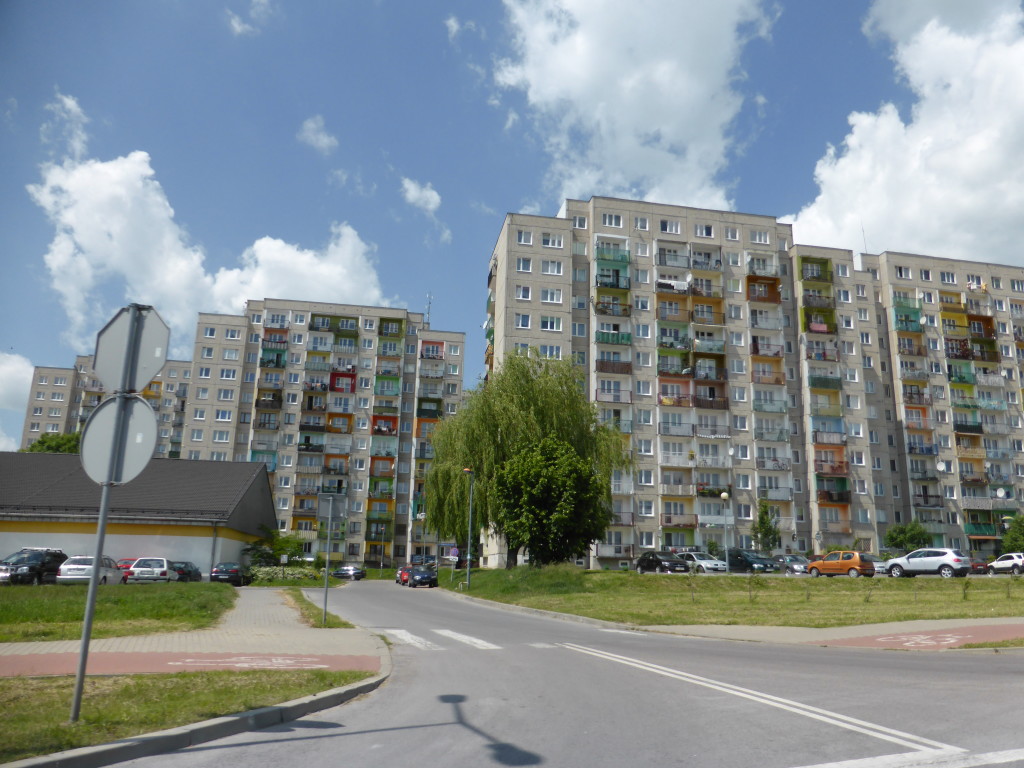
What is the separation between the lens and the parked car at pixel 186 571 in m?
36.9

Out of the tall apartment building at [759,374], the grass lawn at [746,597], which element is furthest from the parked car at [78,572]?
the tall apartment building at [759,374]

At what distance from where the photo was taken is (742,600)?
26453 mm

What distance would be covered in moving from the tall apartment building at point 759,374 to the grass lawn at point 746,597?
95.3 feet

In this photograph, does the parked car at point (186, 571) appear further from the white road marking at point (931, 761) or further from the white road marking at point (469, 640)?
the white road marking at point (931, 761)

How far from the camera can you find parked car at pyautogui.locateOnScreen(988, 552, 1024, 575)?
47406 mm

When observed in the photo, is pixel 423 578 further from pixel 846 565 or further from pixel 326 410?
pixel 326 410

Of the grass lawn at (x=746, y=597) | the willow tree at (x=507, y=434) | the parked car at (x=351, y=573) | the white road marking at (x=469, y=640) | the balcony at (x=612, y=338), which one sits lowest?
the parked car at (x=351, y=573)

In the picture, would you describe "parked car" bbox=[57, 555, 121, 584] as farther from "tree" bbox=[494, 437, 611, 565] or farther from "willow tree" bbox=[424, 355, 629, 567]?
"tree" bbox=[494, 437, 611, 565]

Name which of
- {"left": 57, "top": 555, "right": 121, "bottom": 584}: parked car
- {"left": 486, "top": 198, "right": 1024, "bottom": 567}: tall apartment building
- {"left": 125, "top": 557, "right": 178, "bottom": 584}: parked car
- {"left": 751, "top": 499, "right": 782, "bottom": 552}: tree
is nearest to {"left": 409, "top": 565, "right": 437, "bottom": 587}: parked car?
{"left": 125, "top": 557, "right": 178, "bottom": 584}: parked car

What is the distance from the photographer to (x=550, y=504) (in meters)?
34.8

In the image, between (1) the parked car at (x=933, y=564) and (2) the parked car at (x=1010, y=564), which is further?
(2) the parked car at (x=1010, y=564)

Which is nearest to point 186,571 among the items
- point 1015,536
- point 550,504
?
point 550,504

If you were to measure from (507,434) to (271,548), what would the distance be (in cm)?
1875

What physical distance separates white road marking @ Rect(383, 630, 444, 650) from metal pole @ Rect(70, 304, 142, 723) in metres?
8.46
